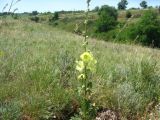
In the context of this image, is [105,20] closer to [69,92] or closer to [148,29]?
[148,29]

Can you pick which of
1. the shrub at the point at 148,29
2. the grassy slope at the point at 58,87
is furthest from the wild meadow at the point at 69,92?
the shrub at the point at 148,29

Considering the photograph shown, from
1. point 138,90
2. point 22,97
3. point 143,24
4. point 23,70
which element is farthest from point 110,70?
point 143,24

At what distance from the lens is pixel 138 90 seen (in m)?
5.61

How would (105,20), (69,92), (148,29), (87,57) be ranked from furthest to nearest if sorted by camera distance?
(105,20), (148,29), (69,92), (87,57)

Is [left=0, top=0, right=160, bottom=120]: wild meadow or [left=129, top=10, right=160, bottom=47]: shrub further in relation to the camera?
[left=129, top=10, right=160, bottom=47]: shrub

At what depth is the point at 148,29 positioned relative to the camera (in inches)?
2835

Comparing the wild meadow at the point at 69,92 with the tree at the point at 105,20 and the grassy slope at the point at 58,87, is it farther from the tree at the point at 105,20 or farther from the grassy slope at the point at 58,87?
the tree at the point at 105,20

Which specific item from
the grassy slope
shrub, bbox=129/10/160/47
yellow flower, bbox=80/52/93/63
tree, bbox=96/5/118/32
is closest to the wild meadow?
the grassy slope

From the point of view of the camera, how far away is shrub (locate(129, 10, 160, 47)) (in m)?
71.5

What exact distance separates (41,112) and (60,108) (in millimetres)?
288

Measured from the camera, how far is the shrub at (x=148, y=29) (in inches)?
2815

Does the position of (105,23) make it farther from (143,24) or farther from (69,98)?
(69,98)

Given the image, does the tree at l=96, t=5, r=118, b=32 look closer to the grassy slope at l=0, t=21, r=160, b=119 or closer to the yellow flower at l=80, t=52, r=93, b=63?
the grassy slope at l=0, t=21, r=160, b=119

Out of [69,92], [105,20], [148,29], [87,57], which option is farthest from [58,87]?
[105,20]
